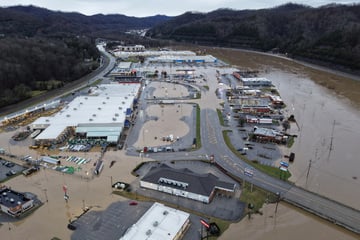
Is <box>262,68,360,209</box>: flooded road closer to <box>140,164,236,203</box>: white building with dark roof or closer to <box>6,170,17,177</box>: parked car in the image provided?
<box>140,164,236,203</box>: white building with dark roof

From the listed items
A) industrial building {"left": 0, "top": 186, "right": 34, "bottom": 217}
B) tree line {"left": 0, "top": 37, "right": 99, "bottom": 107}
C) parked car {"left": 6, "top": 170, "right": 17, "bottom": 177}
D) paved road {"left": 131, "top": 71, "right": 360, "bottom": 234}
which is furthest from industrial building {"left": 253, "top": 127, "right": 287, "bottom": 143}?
tree line {"left": 0, "top": 37, "right": 99, "bottom": 107}

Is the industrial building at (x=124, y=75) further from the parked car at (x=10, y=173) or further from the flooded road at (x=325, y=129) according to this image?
the parked car at (x=10, y=173)

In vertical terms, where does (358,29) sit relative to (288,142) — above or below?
above

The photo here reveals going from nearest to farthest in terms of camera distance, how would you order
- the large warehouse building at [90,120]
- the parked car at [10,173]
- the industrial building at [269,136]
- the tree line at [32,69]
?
the parked car at [10,173]
the industrial building at [269,136]
the large warehouse building at [90,120]
the tree line at [32,69]

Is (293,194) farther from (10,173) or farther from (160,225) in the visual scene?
(10,173)

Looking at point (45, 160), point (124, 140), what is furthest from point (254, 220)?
point (45, 160)

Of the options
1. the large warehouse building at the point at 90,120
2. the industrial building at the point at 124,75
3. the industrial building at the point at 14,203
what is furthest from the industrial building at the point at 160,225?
the industrial building at the point at 124,75

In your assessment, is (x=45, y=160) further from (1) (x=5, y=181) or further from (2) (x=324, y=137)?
(2) (x=324, y=137)

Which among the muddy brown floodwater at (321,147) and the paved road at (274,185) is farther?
the paved road at (274,185)
